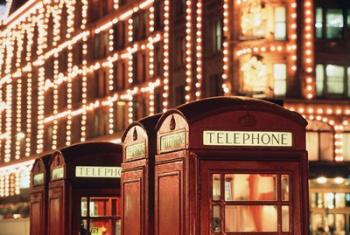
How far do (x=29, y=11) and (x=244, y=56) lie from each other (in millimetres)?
43204

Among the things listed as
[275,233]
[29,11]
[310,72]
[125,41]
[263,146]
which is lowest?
[275,233]

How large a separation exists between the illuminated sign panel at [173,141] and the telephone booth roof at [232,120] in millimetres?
12

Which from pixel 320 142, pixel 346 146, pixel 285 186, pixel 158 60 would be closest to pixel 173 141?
pixel 285 186

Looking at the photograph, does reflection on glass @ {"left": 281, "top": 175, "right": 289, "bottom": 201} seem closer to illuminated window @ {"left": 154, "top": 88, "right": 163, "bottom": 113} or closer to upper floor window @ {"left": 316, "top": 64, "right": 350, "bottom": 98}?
upper floor window @ {"left": 316, "top": 64, "right": 350, "bottom": 98}

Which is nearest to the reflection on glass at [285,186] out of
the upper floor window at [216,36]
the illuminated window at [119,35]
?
the upper floor window at [216,36]

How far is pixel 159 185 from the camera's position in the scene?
42.2 feet

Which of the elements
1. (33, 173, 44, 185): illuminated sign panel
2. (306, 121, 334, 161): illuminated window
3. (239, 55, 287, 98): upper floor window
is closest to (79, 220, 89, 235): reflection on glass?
(33, 173, 44, 185): illuminated sign panel

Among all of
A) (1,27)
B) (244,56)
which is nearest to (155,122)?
(244,56)

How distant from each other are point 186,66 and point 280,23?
743 cm

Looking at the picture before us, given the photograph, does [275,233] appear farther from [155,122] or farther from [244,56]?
[244,56]

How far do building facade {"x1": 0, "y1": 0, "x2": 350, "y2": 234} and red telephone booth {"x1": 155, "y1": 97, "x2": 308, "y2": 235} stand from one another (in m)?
14.1

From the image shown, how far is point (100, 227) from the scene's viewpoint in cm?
1758

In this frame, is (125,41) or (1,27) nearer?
(125,41)

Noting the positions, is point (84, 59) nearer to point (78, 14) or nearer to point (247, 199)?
point (78, 14)
